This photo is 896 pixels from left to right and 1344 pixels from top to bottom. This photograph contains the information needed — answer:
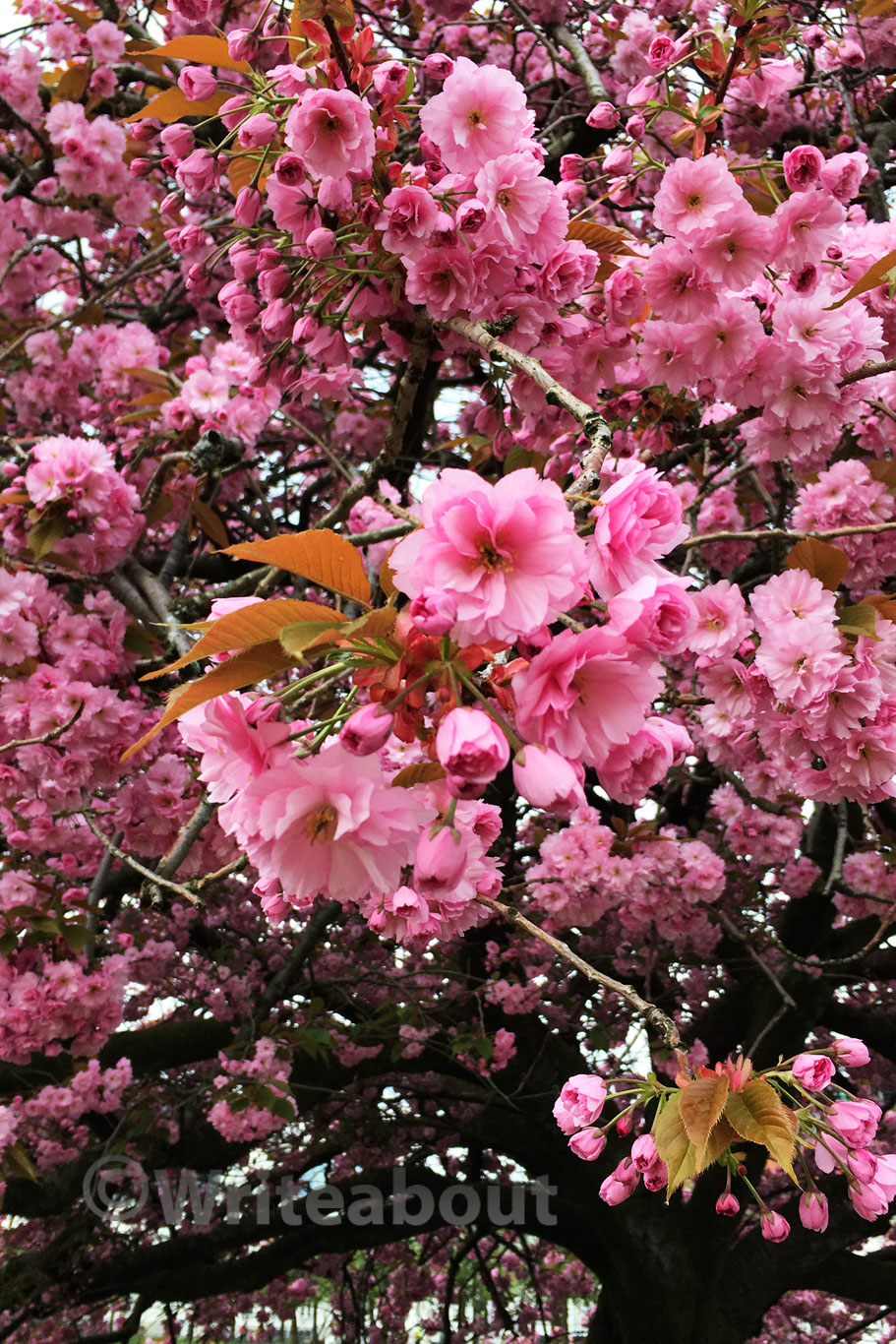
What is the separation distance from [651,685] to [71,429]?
303cm

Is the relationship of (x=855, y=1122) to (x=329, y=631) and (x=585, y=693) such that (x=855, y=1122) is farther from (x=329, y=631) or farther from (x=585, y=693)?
(x=329, y=631)

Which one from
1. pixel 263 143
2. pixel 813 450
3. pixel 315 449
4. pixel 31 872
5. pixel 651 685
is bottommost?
pixel 31 872

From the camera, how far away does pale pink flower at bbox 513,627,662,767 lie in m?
0.63

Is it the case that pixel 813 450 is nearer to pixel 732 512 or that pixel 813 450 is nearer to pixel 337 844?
pixel 337 844

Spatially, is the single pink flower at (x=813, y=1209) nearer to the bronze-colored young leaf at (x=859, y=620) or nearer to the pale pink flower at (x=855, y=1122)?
the pale pink flower at (x=855, y=1122)

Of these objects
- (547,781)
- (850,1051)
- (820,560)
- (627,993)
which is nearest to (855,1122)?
(850,1051)

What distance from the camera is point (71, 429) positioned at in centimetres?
314

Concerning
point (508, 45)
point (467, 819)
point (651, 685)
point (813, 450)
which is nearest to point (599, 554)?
point (651, 685)

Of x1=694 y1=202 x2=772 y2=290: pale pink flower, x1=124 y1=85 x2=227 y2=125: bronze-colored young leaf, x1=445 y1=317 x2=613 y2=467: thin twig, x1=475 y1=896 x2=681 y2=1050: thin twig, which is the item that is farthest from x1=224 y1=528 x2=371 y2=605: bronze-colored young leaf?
x1=124 y1=85 x2=227 y2=125: bronze-colored young leaf

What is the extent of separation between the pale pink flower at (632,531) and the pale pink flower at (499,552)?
6 centimetres

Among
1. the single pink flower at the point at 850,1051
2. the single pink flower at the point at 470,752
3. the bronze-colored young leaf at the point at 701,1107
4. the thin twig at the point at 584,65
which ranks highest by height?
the thin twig at the point at 584,65

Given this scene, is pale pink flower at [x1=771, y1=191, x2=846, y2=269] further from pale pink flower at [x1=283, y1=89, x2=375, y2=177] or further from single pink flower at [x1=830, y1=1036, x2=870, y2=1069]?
single pink flower at [x1=830, y1=1036, x2=870, y2=1069]

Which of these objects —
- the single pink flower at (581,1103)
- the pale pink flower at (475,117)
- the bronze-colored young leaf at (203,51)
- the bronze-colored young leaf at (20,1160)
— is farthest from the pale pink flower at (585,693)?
the bronze-colored young leaf at (20,1160)

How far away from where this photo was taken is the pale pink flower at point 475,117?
1101mm
